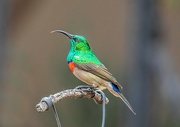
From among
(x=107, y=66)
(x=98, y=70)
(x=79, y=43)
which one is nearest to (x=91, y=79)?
(x=98, y=70)

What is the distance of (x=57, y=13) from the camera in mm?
10039

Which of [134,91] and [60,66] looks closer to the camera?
[134,91]

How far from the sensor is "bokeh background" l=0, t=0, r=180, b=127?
19.3 ft

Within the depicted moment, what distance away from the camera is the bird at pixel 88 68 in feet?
8.45

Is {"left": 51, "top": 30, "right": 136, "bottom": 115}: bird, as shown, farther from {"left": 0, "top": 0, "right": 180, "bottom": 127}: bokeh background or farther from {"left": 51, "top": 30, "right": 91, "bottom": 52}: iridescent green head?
{"left": 0, "top": 0, "right": 180, "bottom": 127}: bokeh background

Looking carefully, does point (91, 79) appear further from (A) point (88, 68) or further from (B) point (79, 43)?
(B) point (79, 43)

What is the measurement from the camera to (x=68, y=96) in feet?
7.17

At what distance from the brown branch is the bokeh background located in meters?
3.36

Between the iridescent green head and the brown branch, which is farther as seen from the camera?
the iridescent green head

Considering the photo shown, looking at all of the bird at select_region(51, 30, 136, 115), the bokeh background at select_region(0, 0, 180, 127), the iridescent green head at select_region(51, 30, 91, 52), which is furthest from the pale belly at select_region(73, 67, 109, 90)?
the bokeh background at select_region(0, 0, 180, 127)
